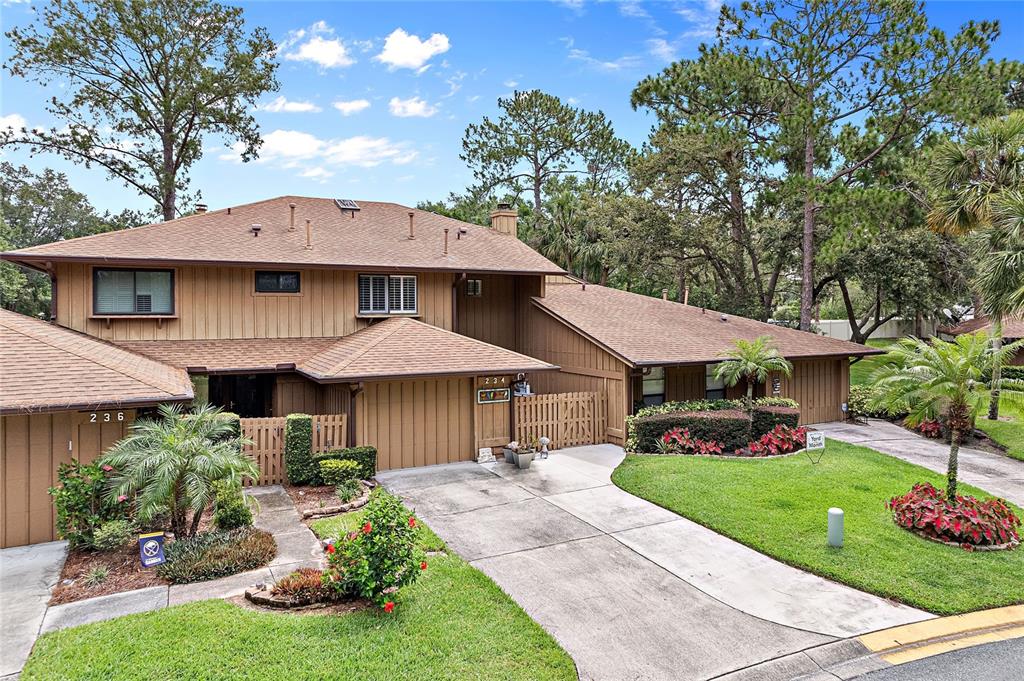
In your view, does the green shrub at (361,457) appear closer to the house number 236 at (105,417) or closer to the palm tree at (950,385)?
the house number 236 at (105,417)

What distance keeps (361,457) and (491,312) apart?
8.92m

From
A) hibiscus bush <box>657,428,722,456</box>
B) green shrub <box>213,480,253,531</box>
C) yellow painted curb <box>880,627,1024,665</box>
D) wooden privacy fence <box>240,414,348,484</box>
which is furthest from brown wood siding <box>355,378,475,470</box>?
yellow painted curb <box>880,627,1024,665</box>

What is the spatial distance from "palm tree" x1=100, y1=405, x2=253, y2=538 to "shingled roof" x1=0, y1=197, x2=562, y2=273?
689cm

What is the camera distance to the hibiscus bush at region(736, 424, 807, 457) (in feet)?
46.5

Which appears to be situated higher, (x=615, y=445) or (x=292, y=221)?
(x=292, y=221)

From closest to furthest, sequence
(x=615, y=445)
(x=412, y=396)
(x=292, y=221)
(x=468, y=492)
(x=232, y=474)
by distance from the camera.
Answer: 1. (x=232, y=474)
2. (x=468, y=492)
3. (x=412, y=396)
4. (x=615, y=445)
5. (x=292, y=221)

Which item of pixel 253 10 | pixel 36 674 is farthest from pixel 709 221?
pixel 36 674

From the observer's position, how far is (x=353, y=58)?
834 inches

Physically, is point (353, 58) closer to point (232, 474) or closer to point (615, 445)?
point (615, 445)

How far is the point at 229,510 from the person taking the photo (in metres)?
8.65

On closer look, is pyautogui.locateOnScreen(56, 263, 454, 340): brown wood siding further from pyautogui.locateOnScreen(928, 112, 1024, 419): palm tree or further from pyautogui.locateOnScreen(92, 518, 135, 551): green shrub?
pyautogui.locateOnScreen(928, 112, 1024, 419): palm tree

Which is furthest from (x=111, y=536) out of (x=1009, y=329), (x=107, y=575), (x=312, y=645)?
(x=1009, y=329)

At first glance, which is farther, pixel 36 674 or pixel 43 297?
pixel 43 297

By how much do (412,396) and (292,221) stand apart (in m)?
7.31
